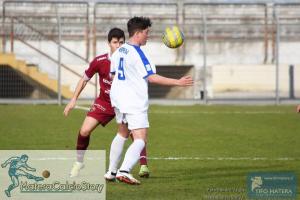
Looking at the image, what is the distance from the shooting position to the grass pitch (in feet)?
35.9

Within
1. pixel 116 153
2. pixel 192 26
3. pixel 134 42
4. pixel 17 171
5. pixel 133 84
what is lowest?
pixel 17 171

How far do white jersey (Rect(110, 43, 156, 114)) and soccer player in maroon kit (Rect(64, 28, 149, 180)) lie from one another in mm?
1110

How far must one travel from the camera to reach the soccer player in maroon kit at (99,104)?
476 inches

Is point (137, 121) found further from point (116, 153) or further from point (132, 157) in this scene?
point (116, 153)

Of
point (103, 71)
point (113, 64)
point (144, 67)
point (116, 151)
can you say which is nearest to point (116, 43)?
point (103, 71)

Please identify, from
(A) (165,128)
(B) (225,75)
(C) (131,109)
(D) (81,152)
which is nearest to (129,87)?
(C) (131,109)

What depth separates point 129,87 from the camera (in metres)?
11.0

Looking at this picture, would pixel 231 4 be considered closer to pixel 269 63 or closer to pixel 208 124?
pixel 269 63

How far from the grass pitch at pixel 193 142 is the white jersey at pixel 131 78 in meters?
0.96

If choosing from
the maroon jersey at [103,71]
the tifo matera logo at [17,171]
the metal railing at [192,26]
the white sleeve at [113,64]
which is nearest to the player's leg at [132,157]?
the white sleeve at [113,64]

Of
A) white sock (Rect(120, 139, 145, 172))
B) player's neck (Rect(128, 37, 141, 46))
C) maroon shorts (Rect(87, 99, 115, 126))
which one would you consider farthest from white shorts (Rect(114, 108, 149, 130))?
maroon shorts (Rect(87, 99, 115, 126))

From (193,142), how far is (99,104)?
193 inches

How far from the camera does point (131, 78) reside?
11031mm

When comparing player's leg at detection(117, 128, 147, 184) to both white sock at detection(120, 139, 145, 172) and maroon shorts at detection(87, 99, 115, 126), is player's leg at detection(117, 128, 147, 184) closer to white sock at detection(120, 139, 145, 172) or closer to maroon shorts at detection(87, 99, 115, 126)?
white sock at detection(120, 139, 145, 172)
